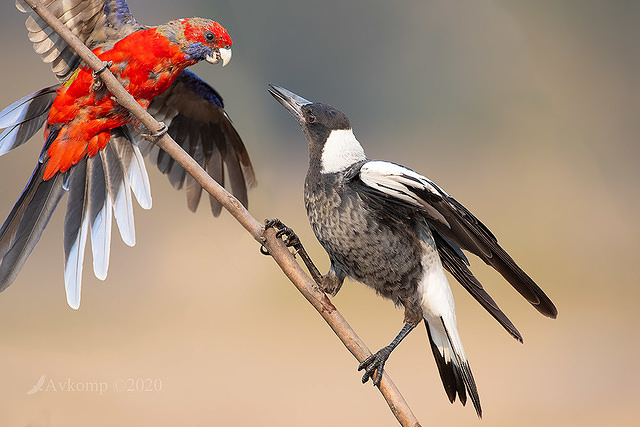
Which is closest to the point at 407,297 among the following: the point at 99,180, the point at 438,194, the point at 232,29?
the point at 438,194

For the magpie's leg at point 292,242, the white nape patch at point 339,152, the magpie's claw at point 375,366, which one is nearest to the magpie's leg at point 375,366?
the magpie's claw at point 375,366

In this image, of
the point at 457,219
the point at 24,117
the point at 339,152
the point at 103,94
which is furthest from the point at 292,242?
the point at 24,117

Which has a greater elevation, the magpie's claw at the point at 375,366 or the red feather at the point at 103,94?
the red feather at the point at 103,94

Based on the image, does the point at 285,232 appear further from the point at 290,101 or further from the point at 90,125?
the point at 90,125

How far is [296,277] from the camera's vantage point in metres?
0.81

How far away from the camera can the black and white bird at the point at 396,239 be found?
0.83 meters

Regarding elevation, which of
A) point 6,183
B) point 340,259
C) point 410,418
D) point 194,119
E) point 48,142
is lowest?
point 410,418

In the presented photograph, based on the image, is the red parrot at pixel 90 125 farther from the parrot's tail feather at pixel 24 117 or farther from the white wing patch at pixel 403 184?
the white wing patch at pixel 403 184

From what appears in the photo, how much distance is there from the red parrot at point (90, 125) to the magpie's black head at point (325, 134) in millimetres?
222

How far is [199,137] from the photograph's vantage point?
1.37 meters

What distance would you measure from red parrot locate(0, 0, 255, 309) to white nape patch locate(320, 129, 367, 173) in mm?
318

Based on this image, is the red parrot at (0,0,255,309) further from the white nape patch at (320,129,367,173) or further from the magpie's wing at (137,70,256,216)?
the white nape patch at (320,129,367,173)

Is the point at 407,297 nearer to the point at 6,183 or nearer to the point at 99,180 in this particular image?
the point at 99,180

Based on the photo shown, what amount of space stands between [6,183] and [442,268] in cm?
139
